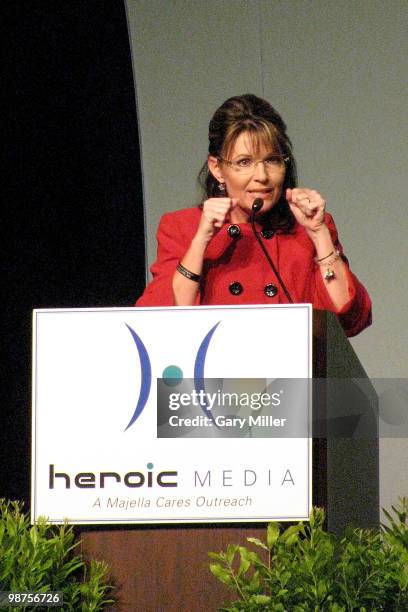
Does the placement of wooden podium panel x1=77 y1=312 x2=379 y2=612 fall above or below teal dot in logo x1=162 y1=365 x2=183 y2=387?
below

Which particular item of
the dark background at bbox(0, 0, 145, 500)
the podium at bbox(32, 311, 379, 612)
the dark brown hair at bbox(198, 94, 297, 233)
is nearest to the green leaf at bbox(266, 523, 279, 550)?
the podium at bbox(32, 311, 379, 612)

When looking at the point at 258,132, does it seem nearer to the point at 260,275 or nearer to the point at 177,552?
the point at 260,275

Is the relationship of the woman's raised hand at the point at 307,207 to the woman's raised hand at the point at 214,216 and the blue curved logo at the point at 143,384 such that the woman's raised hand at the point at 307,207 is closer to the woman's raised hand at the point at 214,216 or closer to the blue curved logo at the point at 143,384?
the woman's raised hand at the point at 214,216

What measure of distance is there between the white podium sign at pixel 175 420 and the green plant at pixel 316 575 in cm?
10

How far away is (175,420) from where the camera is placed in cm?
199

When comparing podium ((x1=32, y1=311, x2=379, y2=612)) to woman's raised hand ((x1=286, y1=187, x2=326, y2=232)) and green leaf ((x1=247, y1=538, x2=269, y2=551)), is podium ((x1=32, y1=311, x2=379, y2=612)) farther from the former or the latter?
woman's raised hand ((x1=286, y1=187, x2=326, y2=232))

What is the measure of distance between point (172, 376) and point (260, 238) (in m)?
0.74

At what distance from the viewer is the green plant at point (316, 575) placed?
1781mm

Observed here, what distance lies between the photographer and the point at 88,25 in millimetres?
4363

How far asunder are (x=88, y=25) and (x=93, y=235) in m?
0.81

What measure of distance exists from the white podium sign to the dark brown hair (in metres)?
0.91

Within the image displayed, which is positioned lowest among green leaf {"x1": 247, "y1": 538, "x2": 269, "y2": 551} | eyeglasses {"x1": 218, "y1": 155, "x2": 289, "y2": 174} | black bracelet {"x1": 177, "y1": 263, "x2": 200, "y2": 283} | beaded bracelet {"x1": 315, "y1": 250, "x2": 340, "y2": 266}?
green leaf {"x1": 247, "y1": 538, "x2": 269, "y2": 551}

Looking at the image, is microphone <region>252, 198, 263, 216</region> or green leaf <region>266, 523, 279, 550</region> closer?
green leaf <region>266, 523, 279, 550</region>

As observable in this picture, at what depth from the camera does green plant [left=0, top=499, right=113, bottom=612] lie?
188cm
